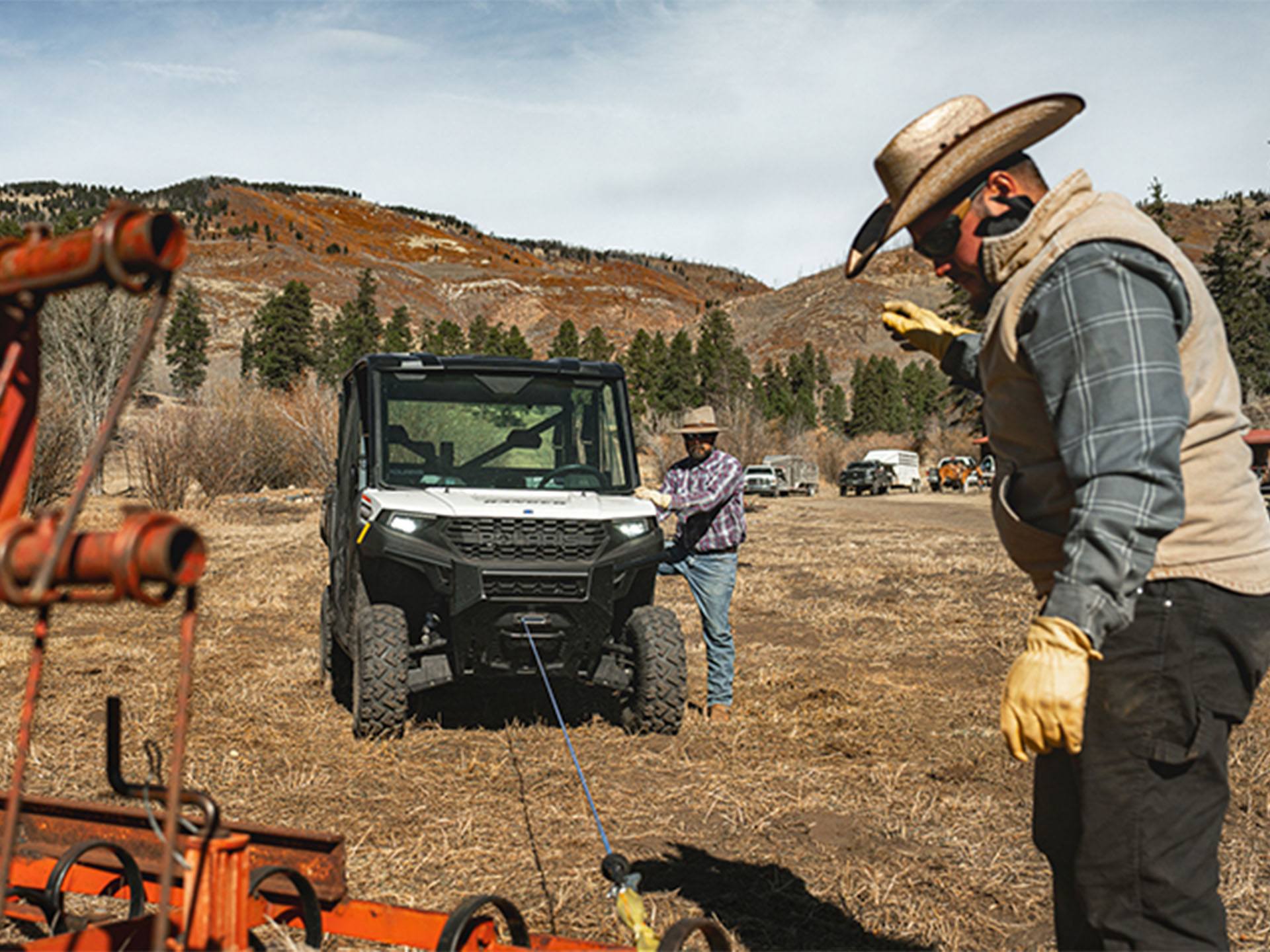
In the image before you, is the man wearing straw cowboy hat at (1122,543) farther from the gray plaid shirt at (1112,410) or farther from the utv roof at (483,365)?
the utv roof at (483,365)

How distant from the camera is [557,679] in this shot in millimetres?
7590

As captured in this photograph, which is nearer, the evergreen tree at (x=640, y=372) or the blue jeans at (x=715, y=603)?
the blue jeans at (x=715, y=603)

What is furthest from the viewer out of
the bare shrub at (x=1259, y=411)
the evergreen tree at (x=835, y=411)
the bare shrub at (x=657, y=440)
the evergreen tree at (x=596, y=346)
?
the evergreen tree at (x=835, y=411)

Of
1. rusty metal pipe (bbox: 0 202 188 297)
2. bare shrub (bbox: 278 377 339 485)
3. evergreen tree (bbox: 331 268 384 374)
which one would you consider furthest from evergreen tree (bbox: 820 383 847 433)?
rusty metal pipe (bbox: 0 202 188 297)

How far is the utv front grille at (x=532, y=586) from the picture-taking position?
587 centimetres

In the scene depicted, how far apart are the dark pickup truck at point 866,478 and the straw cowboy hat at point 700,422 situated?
151 ft

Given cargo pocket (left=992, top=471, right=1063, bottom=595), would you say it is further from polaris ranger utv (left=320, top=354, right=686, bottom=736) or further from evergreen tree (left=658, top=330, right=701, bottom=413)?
evergreen tree (left=658, top=330, right=701, bottom=413)

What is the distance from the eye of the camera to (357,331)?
67875 mm

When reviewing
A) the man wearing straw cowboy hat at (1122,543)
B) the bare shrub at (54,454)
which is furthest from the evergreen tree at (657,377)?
the man wearing straw cowboy hat at (1122,543)

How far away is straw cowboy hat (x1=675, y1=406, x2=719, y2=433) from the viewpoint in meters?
7.39

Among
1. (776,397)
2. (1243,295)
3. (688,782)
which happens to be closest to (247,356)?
(776,397)

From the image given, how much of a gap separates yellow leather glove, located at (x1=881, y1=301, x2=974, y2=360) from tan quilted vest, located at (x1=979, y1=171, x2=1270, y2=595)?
88 centimetres

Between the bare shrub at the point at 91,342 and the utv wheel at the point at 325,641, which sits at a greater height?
the bare shrub at the point at 91,342

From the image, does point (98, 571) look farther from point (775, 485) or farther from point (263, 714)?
point (775, 485)
